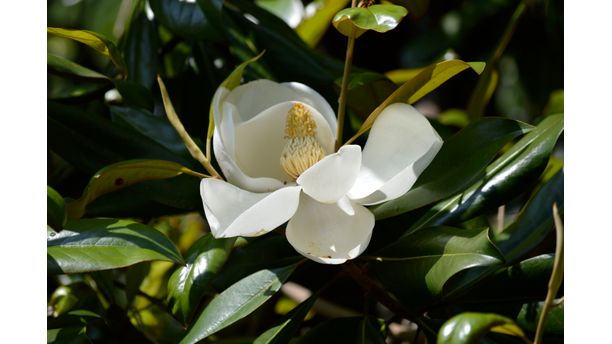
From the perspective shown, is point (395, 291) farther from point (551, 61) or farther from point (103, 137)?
point (551, 61)

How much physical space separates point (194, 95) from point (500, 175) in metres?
0.47

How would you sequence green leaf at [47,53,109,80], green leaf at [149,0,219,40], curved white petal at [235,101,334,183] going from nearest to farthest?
1. curved white petal at [235,101,334,183]
2. green leaf at [47,53,109,80]
3. green leaf at [149,0,219,40]

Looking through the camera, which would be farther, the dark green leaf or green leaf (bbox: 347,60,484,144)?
the dark green leaf

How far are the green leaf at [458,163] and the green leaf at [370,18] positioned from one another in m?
0.17

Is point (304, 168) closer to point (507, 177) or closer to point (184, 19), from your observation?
point (507, 177)

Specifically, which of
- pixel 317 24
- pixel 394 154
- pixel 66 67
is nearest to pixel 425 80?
pixel 394 154

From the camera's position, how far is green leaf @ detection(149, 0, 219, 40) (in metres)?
1.12

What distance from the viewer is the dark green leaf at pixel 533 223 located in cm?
101

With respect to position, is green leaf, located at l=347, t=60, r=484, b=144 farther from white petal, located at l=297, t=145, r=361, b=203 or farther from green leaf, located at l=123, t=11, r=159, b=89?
green leaf, located at l=123, t=11, r=159, b=89

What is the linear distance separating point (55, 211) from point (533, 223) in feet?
1.83

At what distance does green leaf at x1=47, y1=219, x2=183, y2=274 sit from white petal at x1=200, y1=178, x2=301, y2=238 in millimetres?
81

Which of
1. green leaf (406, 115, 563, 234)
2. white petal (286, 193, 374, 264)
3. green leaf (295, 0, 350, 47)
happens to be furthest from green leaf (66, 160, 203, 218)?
green leaf (295, 0, 350, 47)

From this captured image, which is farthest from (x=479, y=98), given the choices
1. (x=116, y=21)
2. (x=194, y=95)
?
(x=116, y=21)

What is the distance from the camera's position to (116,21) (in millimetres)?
1531
